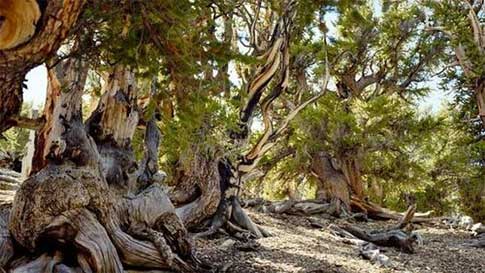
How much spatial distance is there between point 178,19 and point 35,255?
183 cm

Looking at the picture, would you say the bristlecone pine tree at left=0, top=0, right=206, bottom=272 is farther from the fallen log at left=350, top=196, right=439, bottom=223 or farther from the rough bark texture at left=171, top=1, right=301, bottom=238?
the fallen log at left=350, top=196, right=439, bottom=223

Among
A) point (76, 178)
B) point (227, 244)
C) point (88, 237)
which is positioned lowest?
point (227, 244)

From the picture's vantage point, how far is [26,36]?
2084mm

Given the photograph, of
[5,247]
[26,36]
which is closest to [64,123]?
[5,247]

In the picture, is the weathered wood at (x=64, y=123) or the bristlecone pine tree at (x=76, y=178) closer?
the bristlecone pine tree at (x=76, y=178)

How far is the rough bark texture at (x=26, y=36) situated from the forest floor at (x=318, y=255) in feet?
7.79

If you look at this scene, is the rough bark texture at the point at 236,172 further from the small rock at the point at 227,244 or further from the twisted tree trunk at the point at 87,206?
the twisted tree trunk at the point at 87,206

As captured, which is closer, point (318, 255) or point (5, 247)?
point (5, 247)

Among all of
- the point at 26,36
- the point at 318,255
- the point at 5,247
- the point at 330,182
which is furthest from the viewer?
the point at 330,182

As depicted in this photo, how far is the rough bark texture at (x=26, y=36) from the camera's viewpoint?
2.02 meters

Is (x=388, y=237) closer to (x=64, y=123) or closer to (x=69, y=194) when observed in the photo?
(x=64, y=123)

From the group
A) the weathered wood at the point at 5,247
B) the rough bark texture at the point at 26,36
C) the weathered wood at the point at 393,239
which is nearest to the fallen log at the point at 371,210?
the weathered wood at the point at 393,239

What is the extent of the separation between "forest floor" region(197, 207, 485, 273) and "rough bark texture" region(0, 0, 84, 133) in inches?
93.5

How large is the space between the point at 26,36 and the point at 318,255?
3.89m
